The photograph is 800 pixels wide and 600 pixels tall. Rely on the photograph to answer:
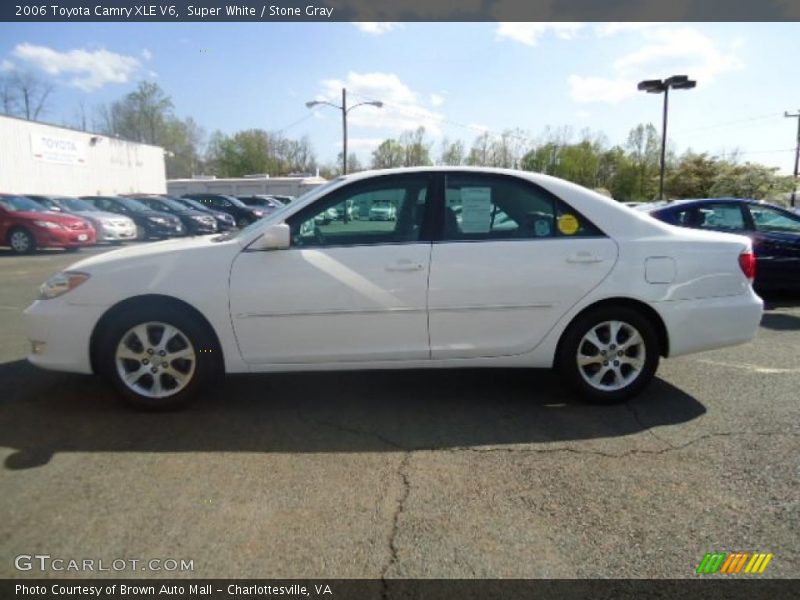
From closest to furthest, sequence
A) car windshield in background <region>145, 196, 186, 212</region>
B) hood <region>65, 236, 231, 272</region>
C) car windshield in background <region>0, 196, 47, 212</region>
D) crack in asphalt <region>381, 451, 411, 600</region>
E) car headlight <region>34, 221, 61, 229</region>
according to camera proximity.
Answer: crack in asphalt <region>381, 451, 411, 600</region>, hood <region>65, 236, 231, 272</region>, car headlight <region>34, 221, 61, 229</region>, car windshield in background <region>0, 196, 47, 212</region>, car windshield in background <region>145, 196, 186, 212</region>

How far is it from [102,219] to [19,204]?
85.1 inches

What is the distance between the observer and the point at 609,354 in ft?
12.2

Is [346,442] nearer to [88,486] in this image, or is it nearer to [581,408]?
[88,486]

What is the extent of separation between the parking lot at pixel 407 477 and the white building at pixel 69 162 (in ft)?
84.1

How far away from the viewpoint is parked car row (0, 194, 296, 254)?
540 inches

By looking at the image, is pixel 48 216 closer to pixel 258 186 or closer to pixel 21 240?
pixel 21 240

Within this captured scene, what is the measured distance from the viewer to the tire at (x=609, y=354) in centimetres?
366

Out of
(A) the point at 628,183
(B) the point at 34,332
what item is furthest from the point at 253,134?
(B) the point at 34,332

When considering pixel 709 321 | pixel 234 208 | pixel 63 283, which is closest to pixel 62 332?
pixel 63 283

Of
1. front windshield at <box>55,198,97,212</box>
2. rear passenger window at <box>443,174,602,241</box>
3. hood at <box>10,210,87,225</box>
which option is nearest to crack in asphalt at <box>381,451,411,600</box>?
rear passenger window at <box>443,174,602,241</box>

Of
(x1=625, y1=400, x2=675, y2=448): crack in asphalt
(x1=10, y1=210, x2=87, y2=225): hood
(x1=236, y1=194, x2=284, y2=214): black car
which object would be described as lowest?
(x1=625, y1=400, x2=675, y2=448): crack in asphalt

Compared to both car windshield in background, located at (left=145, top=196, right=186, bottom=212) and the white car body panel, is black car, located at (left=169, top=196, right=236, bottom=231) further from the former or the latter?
the white car body panel

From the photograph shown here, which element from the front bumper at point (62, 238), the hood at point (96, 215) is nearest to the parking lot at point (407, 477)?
the front bumper at point (62, 238)

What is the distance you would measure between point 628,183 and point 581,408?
163 ft
